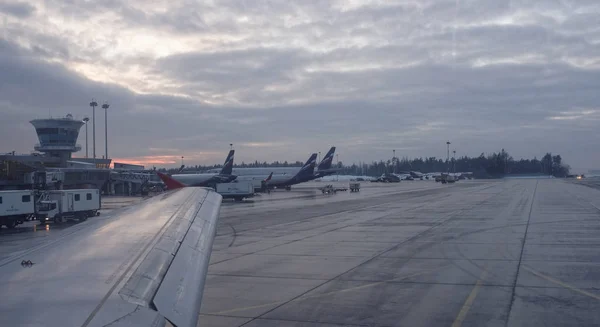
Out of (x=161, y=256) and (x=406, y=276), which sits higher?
(x=161, y=256)

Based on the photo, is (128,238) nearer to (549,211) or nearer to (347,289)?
(347,289)

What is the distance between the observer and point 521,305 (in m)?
10.7

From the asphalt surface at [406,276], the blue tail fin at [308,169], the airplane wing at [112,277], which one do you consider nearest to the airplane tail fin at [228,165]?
the blue tail fin at [308,169]

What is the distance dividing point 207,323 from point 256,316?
919mm

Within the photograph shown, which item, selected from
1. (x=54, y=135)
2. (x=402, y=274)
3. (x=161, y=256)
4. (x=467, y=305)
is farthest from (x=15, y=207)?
(x=54, y=135)

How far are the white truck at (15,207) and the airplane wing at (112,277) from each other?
2419 centimetres

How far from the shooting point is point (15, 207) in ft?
97.5

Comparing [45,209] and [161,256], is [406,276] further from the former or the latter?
[45,209]

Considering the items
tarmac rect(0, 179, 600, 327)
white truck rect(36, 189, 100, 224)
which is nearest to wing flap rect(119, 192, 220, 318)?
tarmac rect(0, 179, 600, 327)

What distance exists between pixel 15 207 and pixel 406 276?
950 inches

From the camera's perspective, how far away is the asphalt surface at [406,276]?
10031mm

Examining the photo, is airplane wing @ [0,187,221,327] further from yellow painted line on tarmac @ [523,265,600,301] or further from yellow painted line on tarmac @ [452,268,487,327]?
yellow painted line on tarmac @ [523,265,600,301]

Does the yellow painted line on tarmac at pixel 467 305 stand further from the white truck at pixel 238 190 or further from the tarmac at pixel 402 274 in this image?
the white truck at pixel 238 190

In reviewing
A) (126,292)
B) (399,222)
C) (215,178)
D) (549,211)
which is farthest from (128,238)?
(215,178)
